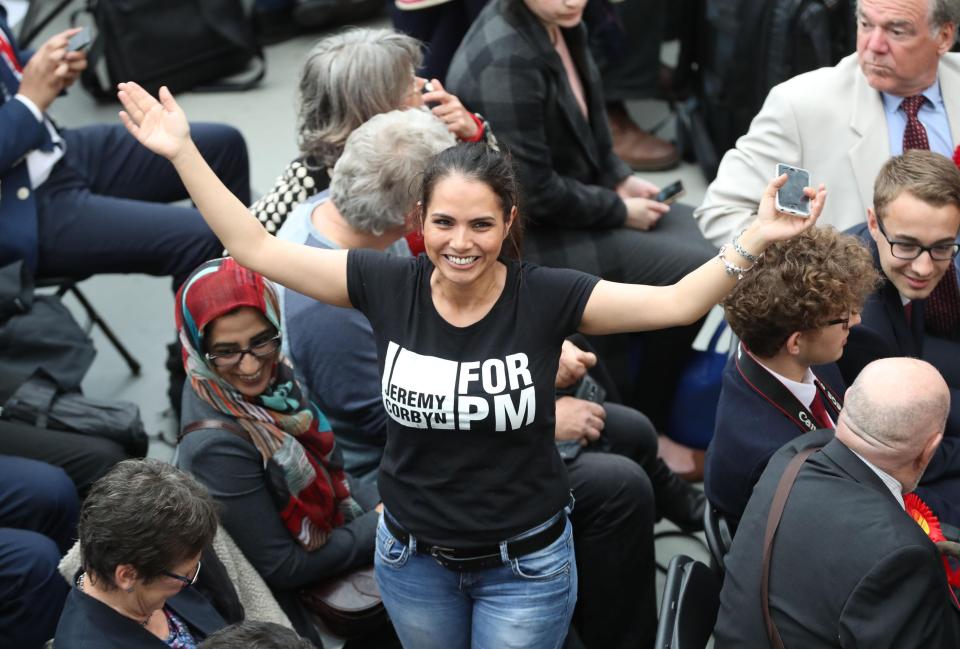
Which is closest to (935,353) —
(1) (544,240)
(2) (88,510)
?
(1) (544,240)

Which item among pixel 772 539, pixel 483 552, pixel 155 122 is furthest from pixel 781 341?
pixel 155 122

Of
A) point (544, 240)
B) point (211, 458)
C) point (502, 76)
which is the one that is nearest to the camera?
point (211, 458)

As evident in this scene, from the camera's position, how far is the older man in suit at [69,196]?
11.2 ft

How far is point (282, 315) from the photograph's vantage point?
106 inches

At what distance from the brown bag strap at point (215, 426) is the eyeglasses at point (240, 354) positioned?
0.12 metres

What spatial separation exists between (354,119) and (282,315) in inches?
27.7

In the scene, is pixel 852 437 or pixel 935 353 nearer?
pixel 852 437

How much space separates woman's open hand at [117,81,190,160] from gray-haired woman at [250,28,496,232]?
106cm

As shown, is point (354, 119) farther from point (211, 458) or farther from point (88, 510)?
point (88, 510)

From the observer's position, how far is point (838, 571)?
192cm

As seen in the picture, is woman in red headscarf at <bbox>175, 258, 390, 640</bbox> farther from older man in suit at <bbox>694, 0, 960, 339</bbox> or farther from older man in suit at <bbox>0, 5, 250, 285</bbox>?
older man in suit at <bbox>694, 0, 960, 339</bbox>

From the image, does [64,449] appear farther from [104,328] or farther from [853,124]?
[853,124]

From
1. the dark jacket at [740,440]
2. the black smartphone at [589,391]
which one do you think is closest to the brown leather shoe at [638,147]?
the black smartphone at [589,391]

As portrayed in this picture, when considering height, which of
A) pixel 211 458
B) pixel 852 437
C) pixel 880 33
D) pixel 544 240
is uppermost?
pixel 880 33
